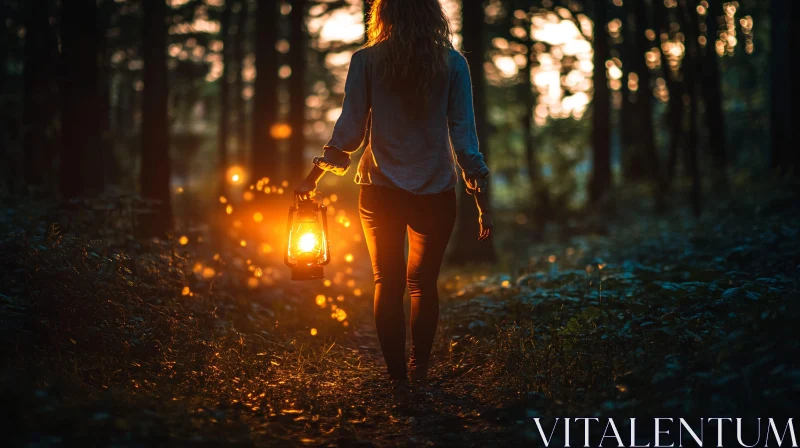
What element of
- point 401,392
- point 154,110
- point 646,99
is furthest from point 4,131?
point 646,99

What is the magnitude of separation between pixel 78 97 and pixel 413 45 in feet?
21.2

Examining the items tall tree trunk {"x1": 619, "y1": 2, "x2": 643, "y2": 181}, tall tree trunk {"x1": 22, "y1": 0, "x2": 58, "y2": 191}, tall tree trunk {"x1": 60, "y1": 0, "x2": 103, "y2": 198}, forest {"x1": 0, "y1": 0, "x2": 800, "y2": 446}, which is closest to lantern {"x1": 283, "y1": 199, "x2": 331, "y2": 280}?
forest {"x1": 0, "y1": 0, "x2": 800, "y2": 446}

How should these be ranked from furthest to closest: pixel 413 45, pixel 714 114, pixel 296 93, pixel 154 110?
pixel 714 114
pixel 296 93
pixel 154 110
pixel 413 45

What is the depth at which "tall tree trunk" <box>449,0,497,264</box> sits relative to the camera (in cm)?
1144

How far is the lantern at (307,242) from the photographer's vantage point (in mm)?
4480

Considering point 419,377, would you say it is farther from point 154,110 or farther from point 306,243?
point 154,110

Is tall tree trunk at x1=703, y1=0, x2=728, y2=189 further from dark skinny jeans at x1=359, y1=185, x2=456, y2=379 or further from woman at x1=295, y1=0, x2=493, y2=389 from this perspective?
dark skinny jeans at x1=359, y1=185, x2=456, y2=379

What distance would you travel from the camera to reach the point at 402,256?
4.39 m

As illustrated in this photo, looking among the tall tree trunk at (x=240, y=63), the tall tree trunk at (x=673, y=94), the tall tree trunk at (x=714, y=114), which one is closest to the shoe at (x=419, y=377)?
the tall tree trunk at (x=673, y=94)

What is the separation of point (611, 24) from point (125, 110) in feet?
65.8

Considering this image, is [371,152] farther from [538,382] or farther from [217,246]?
[217,246]

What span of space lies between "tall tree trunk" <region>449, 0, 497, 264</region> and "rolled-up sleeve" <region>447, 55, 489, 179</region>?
6914 mm

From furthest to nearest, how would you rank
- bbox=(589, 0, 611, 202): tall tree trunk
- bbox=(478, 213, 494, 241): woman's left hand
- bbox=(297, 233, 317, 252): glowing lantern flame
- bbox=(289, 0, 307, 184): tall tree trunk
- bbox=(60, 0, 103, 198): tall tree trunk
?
bbox=(589, 0, 611, 202): tall tree trunk → bbox=(289, 0, 307, 184): tall tree trunk → bbox=(60, 0, 103, 198): tall tree trunk → bbox=(297, 233, 317, 252): glowing lantern flame → bbox=(478, 213, 494, 241): woman's left hand

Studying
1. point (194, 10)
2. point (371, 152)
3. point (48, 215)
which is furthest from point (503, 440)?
point (194, 10)
